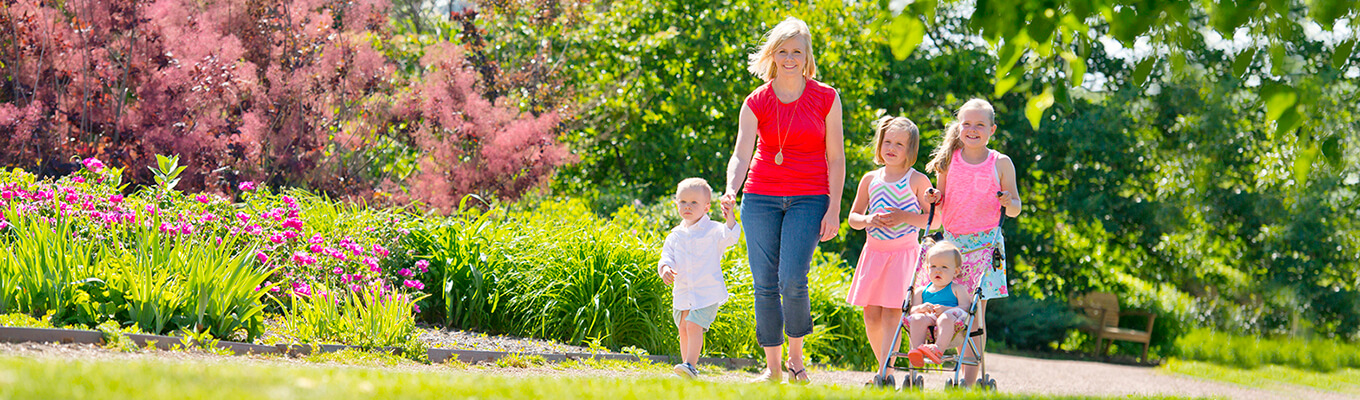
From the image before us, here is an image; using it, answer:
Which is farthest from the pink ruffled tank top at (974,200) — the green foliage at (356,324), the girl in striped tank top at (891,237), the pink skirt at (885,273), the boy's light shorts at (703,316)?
the green foliage at (356,324)

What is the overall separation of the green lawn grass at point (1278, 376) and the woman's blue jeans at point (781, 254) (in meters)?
6.56

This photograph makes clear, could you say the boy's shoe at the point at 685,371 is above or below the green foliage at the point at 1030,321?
below

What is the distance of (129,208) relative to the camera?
602 cm

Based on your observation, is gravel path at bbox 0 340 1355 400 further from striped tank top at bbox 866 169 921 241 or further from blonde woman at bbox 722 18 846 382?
striped tank top at bbox 866 169 921 241

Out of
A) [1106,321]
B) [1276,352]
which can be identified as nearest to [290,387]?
[1106,321]

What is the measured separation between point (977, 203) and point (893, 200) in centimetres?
42

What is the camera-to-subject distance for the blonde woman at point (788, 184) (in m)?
4.73

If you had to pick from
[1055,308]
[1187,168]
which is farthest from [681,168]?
[1187,168]

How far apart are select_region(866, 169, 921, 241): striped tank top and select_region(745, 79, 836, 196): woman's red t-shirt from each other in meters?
0.57

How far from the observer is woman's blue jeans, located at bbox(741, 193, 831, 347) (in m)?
4.72

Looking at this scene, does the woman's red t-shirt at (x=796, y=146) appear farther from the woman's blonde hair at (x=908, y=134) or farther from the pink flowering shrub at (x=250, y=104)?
the pink flowering shrub at (x=250, y=104)

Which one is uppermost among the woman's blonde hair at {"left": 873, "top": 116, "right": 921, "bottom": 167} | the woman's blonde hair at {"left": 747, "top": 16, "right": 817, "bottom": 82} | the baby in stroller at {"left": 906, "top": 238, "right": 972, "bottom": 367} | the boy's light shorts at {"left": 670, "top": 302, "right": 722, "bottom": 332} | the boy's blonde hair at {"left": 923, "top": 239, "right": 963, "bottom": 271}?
the woman's blonde hair at {"left": 747, "top": 16, "right": 817, "bottom": 82}

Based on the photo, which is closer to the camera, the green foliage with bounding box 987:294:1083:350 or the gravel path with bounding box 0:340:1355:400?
the gravel path with bounding box 0:340:1355:400

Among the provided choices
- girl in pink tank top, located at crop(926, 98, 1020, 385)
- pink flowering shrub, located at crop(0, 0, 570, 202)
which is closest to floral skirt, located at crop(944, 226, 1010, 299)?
girl in pink tank top, located at crop(926, 98, 1020, 385)
